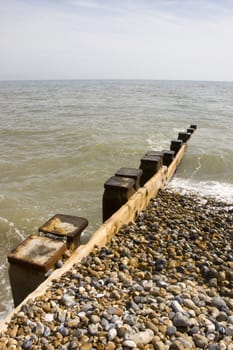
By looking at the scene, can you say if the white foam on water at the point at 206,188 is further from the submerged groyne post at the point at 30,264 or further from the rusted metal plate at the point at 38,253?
the submerged groyne post at the point at 30,264

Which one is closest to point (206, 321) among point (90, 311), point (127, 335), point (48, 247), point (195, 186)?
point (127, 335)

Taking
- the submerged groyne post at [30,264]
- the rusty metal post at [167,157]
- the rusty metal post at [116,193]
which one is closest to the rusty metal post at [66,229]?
the submerged groyne post at [30,264]

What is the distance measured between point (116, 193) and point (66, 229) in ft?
4.69

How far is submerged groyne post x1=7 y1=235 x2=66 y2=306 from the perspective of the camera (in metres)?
3.04

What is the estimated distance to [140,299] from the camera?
2.98 m

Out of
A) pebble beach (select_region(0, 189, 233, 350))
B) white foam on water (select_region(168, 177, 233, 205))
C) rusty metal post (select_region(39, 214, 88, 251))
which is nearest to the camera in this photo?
pebble beach (select_region(0, 189, 233, 350))

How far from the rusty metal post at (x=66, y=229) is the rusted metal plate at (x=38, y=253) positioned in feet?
0.62

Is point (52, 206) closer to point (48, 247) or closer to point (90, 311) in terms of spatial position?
point (48, 247)

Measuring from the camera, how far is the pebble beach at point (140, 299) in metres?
2.47

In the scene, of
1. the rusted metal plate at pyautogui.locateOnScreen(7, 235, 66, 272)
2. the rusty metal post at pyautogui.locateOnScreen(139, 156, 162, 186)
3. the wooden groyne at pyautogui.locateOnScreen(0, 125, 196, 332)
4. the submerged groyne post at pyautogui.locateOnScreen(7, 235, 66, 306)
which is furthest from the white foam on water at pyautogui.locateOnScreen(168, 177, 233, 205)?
the submerged groyne post at pyautogui.locateOnScreen(7, 235, 66, 306)

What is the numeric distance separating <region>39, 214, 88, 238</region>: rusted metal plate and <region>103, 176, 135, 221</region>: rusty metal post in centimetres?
113

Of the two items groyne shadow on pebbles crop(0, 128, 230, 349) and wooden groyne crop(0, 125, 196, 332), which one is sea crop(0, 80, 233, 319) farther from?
groyne shadow on pebbles crop(0, 128, 230, 349)

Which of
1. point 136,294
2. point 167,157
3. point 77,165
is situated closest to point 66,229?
point 136,294

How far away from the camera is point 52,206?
6852 mm
